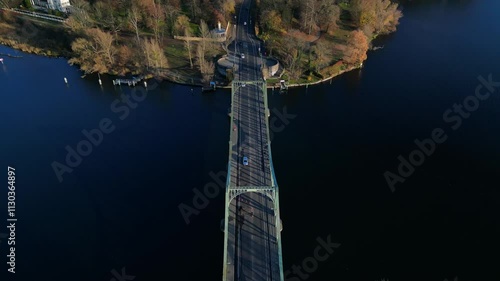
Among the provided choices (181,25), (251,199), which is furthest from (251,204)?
(181,25)

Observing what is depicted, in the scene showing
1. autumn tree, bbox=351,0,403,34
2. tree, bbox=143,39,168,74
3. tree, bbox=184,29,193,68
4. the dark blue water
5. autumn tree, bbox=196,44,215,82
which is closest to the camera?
the dark blue water

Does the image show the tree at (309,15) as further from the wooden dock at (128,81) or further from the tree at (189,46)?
the wooden dock at (128,81)

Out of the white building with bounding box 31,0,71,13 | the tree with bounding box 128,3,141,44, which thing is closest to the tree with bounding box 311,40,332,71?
the tree with bounding box 128,3,141,44

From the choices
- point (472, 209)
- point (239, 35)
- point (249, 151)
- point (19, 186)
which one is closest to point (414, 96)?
point (472, 209)

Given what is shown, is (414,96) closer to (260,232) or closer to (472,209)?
(472,209)

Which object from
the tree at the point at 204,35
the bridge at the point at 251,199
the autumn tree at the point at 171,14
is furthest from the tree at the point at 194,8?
the bridge at the point at 251,199

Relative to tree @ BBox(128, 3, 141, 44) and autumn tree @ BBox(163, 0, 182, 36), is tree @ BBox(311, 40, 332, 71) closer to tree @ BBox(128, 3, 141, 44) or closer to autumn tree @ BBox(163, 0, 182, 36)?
autumn tree @ BBox(163, 0, 182, 36)
